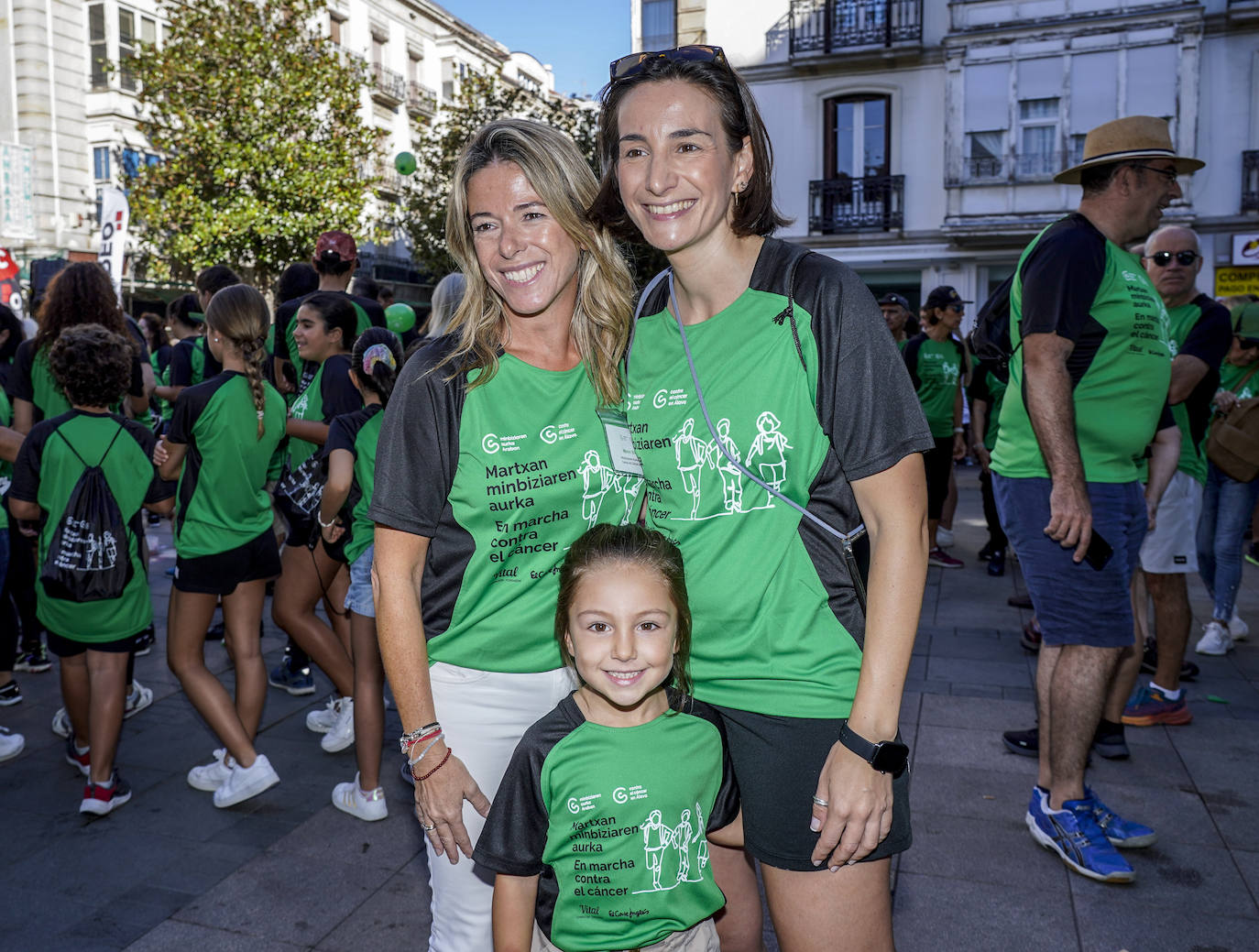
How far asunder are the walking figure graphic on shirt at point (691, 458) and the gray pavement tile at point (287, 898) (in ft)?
7.12

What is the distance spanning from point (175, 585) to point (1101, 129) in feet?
13.3

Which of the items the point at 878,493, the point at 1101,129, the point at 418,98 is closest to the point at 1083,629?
the point at 1101,129

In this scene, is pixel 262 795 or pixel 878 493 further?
pixel 262 795

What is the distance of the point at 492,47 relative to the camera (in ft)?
129

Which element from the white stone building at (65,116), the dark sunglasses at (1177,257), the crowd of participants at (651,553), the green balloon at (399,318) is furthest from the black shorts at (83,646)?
the white stone building at (65,116)

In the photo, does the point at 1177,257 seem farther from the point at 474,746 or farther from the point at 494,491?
the point at 474,746

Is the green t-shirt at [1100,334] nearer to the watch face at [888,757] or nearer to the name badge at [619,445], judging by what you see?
the name badge at [619,445]

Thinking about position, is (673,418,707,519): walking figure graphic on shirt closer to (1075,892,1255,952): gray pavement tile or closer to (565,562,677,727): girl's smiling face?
(565,562,677,727): girl's smiling face

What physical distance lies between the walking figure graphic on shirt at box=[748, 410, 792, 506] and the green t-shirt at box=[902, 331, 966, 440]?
7.23 meters

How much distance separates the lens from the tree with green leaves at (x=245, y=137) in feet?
63.0

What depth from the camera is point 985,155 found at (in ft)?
68.6

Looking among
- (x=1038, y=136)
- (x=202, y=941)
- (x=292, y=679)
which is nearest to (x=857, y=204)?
(x=1038, y=136)

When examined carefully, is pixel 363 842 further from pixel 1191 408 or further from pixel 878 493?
pixel 1191 408

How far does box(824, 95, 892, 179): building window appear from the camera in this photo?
71.6ft
